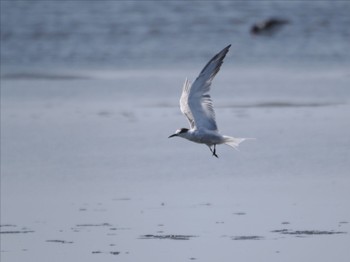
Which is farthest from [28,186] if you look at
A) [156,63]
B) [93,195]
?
[156,63]

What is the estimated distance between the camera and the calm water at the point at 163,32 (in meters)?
25.3

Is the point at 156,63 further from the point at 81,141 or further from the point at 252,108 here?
the point at 81,141

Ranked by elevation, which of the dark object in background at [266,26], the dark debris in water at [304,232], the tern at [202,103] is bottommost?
the dark debris in water at [304,232]

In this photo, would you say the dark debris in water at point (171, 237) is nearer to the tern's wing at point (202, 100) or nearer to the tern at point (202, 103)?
the tern at point (202, 103)

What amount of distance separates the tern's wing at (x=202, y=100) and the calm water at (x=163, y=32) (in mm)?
11529

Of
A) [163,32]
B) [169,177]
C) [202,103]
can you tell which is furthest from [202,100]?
[163,32]

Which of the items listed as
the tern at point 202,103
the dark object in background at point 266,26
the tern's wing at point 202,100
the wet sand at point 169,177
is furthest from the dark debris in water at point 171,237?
the dark object in background at point 266,26

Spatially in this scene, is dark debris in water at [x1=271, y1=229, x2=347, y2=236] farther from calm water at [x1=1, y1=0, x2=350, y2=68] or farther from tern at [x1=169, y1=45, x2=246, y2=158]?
calm water at [x1=1, y1=0, x2=350, y2=68]

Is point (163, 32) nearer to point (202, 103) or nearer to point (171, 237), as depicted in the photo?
point (202, 103)

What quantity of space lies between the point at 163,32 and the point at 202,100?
58.4 ft

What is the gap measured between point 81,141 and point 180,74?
653 cm

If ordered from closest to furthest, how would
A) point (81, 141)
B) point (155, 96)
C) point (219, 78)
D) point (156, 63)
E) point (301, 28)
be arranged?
point (81, 141), point (155, 96), point (219, 78), point (156, 63), point (301, 28)

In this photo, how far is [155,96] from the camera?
1892 centimetres

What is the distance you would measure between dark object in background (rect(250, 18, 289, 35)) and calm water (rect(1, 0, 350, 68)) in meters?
0.17
